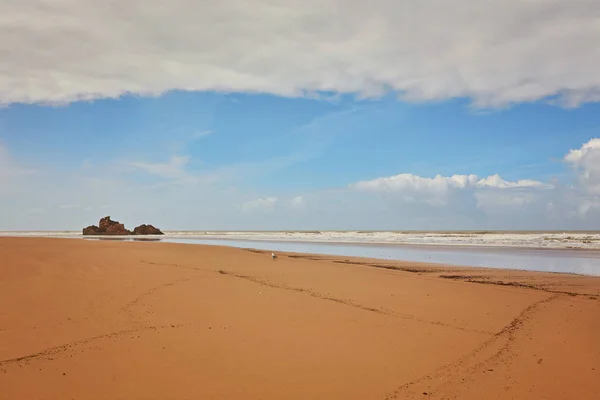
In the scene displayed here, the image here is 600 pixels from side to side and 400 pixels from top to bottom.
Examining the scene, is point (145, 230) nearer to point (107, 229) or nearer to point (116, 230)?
point (116, 230)

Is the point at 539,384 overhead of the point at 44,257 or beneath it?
beneath

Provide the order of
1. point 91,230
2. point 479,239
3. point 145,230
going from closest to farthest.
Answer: point 479,239 < point 91,230 < point 145,230

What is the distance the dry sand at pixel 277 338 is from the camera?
5055 millimetres

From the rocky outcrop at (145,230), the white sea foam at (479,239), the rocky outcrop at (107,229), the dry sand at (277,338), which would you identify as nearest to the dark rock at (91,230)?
the rocky outcrop at (107,229)

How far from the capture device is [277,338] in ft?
22.3

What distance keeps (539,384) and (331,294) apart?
5633 millimetres

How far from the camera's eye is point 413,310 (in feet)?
29.6

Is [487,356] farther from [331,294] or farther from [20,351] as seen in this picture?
[20,351]

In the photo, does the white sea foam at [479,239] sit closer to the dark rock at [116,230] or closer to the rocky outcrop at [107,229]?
the rocky outcrop at [107,229]

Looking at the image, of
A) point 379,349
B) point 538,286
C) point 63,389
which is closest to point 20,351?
point 63,389

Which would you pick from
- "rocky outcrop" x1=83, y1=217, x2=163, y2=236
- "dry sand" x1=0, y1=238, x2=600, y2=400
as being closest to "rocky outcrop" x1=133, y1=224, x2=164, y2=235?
"rocky outcrop" x1=83, y1=217, x2=163, y2=236

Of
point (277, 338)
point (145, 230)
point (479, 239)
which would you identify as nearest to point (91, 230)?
point (145, 230)

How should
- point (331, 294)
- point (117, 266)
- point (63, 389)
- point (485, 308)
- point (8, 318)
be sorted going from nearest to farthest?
point (63, 389) < point (8, 318) < point (485, 308) < point (331, 294) < point (117, 266)

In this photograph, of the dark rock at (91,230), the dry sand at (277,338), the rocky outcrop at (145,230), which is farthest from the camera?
the rocky outcrop at (145,230)
